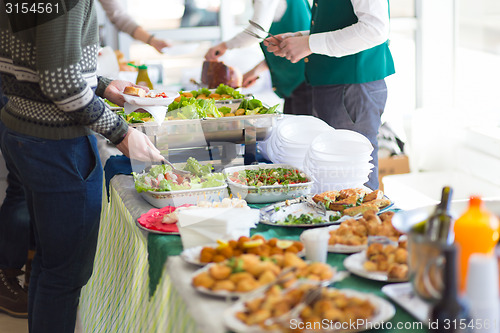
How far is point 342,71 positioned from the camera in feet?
7.14

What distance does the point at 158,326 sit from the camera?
3.80ft

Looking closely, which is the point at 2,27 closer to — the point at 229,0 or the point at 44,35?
the point at 44,35

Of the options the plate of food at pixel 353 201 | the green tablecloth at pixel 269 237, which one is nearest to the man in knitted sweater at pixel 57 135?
the green tablecloth at pixel 269 237

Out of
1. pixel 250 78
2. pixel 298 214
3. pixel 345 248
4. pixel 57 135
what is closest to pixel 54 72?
pixel 57 135

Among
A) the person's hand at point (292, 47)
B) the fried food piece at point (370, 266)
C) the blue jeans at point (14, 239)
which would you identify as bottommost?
the blue jeans at point (14, 239)

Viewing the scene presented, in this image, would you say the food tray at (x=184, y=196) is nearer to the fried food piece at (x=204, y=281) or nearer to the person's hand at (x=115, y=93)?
the person's hand at (x=115, y=93)

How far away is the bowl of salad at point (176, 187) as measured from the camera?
1.47m

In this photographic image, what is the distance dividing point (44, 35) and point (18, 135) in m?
0.31

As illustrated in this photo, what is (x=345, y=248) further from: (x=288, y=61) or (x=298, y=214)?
(x=288, y=61)

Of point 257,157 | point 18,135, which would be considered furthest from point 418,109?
point 18,135

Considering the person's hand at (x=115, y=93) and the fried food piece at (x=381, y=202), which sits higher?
the person's hand at (x=115, y=93)

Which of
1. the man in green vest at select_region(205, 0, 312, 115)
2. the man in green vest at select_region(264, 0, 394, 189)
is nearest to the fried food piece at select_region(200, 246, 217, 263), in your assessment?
the man in green vest at select_region(264, 0, 394, 189)

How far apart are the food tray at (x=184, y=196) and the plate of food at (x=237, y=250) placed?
37 cm

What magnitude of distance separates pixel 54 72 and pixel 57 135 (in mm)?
197
